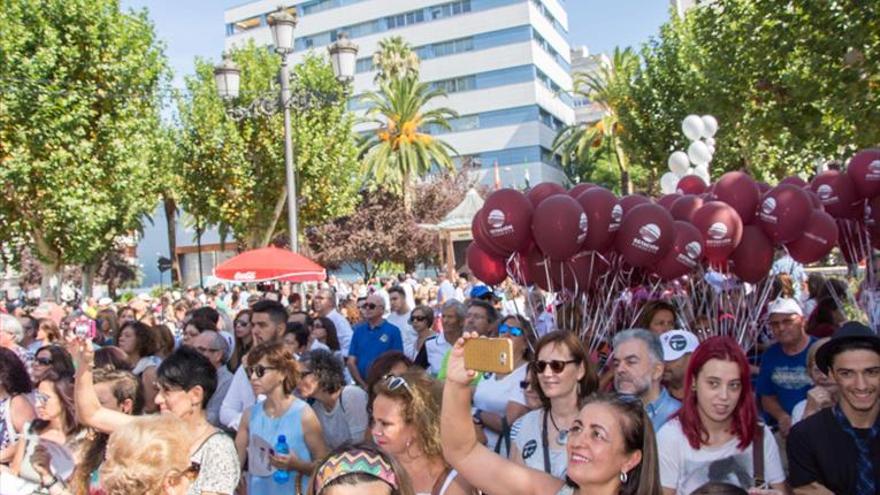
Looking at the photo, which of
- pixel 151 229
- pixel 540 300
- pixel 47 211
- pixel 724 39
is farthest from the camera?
pixel 151 229

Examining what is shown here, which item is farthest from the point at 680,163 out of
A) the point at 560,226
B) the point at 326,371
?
the point at 326,371

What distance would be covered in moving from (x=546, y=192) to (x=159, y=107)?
49.7 ft

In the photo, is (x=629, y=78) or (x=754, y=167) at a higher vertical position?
(x=629, y=78)

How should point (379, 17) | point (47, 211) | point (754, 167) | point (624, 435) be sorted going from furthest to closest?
1. point (379, 17)
2. point (754, 167)
3. point (47, 211)
4. point (624, 435)

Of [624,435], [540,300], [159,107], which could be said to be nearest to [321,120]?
[159,107]

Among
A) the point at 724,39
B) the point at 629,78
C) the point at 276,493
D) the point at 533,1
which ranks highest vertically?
the point at 533,1

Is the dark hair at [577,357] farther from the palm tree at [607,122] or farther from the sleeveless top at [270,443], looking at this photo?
the palm tree at [607,122]

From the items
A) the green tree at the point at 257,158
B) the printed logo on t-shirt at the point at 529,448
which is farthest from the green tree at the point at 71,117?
the printed logo on t-shirt at the point at 529,448

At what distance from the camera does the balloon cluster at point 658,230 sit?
292 inches

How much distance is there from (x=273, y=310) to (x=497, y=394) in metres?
2.42

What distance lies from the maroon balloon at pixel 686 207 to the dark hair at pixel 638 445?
5688 mm

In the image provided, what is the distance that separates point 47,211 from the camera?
17594 mm

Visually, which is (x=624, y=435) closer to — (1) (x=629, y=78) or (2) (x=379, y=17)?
(1) (x=629, y=78)

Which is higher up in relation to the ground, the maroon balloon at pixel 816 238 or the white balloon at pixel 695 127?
the white balloon at pixel 695 127
